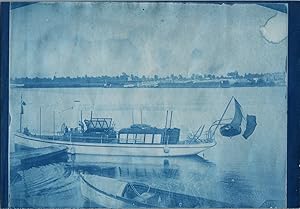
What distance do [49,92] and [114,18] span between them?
0.69 m

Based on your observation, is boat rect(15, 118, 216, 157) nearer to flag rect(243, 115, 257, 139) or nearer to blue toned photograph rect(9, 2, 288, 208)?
blue toned photograph rect(9, 2, 288, 208)

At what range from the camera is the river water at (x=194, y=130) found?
14.9ft

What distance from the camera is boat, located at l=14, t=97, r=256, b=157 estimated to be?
15.0 ft

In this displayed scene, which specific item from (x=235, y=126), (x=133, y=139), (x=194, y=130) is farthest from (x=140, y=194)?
(x=235, y=126)

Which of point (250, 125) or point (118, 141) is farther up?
point (250, 125)

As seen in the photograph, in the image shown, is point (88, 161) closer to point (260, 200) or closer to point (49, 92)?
point (49, 92)

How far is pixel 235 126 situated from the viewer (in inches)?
180

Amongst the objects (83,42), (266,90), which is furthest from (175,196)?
(83,42)

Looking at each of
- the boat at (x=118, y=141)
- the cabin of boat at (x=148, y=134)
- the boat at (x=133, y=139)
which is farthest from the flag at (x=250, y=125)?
the cabin of boat at (x=148, y=134)

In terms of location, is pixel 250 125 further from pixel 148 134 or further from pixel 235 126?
pixel 148 134

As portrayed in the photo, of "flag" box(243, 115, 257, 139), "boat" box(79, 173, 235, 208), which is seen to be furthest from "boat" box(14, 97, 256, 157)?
"boat" box(79, 173, 235, 208)

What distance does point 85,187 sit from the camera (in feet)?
15.1

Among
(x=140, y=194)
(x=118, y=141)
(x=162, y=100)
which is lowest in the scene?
(x=140, y=194)

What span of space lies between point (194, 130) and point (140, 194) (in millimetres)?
584
